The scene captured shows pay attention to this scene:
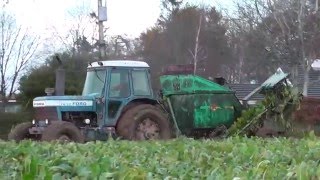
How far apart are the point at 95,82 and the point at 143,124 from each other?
62.2 inches

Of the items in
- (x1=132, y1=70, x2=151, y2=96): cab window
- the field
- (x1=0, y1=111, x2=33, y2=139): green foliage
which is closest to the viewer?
the field

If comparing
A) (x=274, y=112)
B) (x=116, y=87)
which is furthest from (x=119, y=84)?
(x=274, y=112)

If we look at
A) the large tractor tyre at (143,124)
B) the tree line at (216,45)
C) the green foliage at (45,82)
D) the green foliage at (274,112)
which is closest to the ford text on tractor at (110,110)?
the large tractor tyre at (143,124)

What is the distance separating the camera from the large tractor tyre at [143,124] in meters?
16.1

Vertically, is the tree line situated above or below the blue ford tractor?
above

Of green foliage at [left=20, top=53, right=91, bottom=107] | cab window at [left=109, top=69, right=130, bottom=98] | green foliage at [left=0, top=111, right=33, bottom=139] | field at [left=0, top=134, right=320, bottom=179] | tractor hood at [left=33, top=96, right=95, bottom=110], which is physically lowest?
green foliage at [left=0, top=111, right=33, bottom=139]

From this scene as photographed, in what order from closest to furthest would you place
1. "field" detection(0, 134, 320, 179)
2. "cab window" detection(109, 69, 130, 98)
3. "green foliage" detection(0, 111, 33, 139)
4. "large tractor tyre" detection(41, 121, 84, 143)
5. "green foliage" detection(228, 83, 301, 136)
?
"field" detection(0, 134, 320, 179), "large tractor tyre" detection(41, 121, 84, 143), "cab window" detection(109, 69, 130, 98), "green foliage" detection(228, 83, 301, 136), "green foliage" detection(0, 111, 33, 139)

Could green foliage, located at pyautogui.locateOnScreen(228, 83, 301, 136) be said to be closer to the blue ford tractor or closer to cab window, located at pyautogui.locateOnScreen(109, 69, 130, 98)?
the blue ford tractor

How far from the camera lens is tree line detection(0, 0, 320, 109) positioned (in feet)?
121

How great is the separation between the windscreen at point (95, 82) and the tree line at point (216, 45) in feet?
32.4

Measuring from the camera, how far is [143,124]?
16.4m

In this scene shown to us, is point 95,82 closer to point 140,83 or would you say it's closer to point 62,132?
point 140,83

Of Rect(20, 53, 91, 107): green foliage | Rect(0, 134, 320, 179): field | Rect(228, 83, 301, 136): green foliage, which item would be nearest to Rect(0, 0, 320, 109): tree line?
Rect(20, 53, 91, 107): green foliage

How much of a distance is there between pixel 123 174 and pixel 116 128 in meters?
13.1
